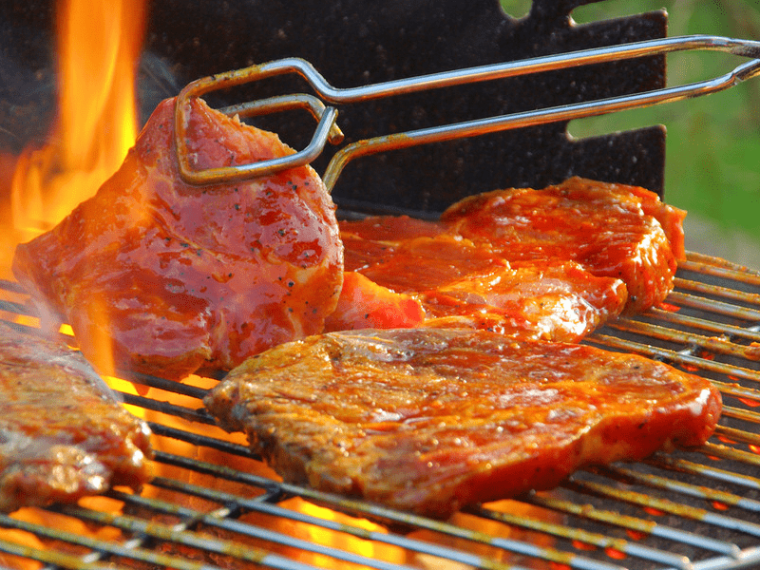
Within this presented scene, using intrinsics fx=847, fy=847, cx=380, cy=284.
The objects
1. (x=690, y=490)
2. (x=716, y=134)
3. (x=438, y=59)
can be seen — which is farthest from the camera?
(x=716, y=134)

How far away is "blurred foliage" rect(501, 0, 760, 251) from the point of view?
5312mm

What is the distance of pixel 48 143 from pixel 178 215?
4.47 ft

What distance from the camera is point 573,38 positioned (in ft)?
10.5

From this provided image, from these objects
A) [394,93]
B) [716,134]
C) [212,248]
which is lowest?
[212,248]

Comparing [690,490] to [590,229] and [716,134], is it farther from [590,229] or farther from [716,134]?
[716,134]

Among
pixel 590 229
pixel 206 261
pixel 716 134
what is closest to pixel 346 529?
pixel 206 261

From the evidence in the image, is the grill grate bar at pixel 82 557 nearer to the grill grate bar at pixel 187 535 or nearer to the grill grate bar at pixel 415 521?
the grill grate bar at pixel 187 535

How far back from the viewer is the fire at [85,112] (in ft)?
10.2

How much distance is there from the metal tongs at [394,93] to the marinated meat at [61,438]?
64cm

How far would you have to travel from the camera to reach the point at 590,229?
286cm

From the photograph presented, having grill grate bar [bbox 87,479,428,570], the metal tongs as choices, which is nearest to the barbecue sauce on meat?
the metal tongs

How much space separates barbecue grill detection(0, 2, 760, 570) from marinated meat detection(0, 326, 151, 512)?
0.05 metres

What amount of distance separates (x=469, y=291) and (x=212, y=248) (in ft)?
2.48

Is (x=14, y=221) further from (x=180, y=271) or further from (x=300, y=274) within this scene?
(x=300, y=274)
